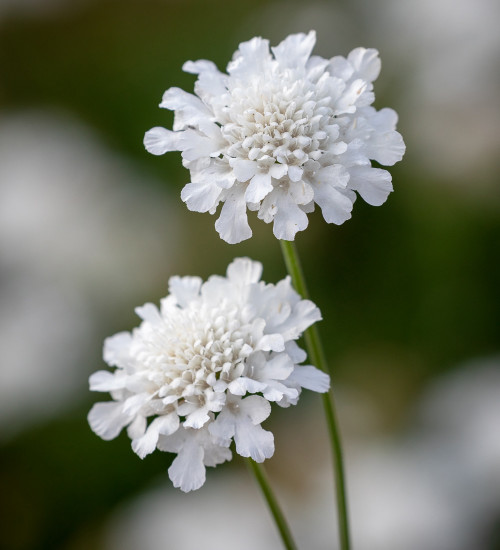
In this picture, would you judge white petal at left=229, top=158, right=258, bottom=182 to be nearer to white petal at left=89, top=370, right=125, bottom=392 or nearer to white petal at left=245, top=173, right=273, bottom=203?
white petal at left=245, top=173, right=273, bottom=203

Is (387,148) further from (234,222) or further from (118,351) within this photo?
(118,351)

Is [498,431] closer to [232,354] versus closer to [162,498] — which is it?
[162,498]

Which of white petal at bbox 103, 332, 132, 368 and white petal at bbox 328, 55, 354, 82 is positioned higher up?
white petal at bbox 328, 55, 354, 82

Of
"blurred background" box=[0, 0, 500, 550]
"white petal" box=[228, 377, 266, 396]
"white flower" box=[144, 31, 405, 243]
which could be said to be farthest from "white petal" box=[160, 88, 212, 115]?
"blurred background" box=[0, 0, 500, 550]

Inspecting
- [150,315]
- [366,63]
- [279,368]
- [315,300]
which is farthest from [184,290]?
[315,300]

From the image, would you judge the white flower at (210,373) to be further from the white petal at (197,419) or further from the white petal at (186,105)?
the white petal at (186,105)
